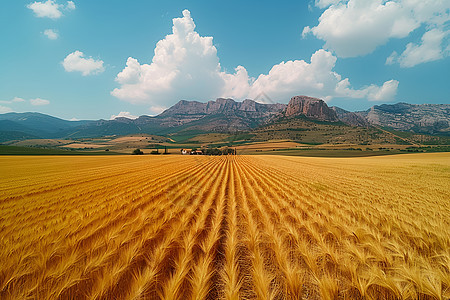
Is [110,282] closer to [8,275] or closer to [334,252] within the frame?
[8,275]

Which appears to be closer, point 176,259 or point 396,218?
point 176,259

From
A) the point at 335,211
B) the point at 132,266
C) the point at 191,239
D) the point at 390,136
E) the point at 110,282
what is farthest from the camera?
the point at 390,136

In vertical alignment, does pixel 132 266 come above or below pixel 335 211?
above

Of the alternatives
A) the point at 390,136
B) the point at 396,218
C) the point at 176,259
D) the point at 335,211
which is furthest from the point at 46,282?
the point at 390,136

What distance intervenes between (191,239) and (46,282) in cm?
226

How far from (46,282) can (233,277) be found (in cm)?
249

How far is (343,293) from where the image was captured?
2.26 meters

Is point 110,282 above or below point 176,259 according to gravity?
above

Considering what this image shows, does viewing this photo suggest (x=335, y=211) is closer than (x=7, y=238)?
No

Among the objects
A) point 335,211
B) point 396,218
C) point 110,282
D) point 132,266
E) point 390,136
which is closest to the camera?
point 110,282

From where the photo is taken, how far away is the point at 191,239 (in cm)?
376

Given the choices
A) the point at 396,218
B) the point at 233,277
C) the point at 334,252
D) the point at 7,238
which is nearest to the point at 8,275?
the point at 7,238

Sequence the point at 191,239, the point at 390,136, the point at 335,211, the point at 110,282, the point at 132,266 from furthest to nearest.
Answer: the point at 390,136
the point at 335,211
the point at 191,239
the point at 132,266
the point at 110,282

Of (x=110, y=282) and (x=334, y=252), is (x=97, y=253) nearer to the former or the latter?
(x=110, y=282)
